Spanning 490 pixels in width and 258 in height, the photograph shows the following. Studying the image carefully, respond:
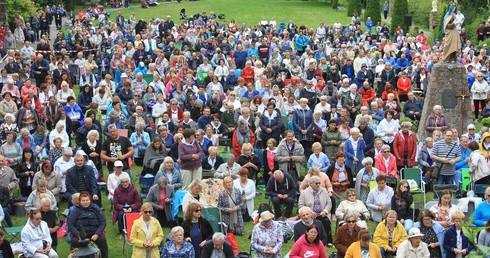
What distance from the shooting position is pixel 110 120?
21.2 meters

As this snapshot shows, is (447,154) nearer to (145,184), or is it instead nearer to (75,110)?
(145,184)

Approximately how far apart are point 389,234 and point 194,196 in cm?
358

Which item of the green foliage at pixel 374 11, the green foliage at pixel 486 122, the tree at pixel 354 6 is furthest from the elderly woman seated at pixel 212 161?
the tree at pixel 354 6

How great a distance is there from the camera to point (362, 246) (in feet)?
45.4

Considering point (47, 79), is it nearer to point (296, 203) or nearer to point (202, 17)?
point (296, 203)

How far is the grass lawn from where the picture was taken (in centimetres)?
5843

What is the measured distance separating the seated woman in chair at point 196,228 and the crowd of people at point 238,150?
18mm

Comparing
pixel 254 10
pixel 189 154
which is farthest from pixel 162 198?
pixel 254 10

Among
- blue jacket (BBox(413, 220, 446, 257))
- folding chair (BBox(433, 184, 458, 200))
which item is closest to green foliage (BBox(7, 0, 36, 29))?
folding chair (BBox(433, 184, 458, 200))

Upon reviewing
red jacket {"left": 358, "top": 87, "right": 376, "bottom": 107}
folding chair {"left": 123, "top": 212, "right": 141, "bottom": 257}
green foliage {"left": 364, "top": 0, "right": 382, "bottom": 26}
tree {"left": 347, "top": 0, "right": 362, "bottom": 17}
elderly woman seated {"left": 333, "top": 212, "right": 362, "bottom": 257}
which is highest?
elderly woman seated {"left": 333, "top": 212, "right": 362, "bottom": 257}

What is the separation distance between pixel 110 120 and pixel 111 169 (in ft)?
6.47

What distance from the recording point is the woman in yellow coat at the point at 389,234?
15.0 metres

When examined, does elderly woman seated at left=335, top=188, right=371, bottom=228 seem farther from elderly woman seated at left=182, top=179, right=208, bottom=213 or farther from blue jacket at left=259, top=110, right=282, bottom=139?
blue jacket at left=259, top=110, right=282, bottom=139

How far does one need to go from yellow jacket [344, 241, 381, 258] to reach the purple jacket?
5.39 meters
